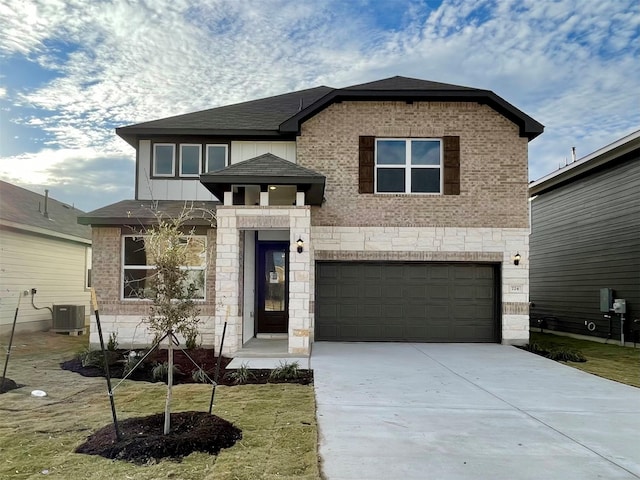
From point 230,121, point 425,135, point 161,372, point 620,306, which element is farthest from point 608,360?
point 230,121

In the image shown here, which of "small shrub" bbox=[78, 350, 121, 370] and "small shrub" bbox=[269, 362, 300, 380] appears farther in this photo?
"small shrub" bbox=[78, 350, 121, 370]

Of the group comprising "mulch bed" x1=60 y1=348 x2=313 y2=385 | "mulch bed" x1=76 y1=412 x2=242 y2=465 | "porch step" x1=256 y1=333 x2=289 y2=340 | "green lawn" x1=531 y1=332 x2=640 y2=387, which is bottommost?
"green lawn" x1=531 y1=332 x2=640 y2=387

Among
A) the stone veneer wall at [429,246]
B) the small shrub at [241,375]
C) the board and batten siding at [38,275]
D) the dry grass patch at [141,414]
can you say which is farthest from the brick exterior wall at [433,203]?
the board and batten siding at [38,275]

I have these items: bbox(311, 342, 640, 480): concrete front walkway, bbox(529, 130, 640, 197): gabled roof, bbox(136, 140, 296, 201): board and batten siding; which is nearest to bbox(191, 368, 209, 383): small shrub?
bbox(311, 342, 640, 480): concrete front walkway

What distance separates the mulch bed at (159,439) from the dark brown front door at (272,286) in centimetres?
726

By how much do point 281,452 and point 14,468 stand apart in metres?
2.31

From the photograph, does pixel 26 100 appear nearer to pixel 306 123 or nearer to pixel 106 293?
pixel 106 293

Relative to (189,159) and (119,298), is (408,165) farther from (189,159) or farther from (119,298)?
(119,298)

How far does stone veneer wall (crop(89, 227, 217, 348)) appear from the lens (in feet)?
37.3

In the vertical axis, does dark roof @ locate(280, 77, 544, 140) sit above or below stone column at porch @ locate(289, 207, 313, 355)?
above

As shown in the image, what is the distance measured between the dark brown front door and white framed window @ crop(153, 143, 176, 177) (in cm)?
301

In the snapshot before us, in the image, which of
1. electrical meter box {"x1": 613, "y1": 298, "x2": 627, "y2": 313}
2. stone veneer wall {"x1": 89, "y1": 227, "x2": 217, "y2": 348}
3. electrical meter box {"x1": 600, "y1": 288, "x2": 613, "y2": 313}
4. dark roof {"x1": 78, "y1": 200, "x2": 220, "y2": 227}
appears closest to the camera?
dark roof {"x1": 78, "y1": 200, "x2": 220, "y2": 227}

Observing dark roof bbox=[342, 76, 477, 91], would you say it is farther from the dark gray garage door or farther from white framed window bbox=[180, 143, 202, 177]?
the dark gray garage door

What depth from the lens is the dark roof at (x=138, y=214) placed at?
11242 mm
